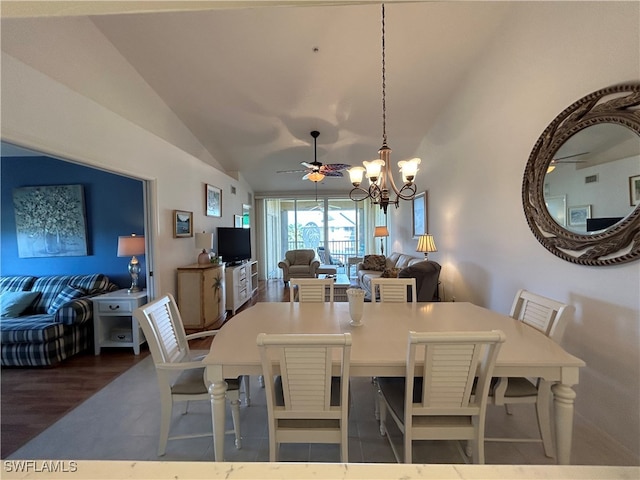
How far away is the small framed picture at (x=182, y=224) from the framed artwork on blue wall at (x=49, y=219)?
1.12 m

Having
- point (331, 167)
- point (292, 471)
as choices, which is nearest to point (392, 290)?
point (292, 471)

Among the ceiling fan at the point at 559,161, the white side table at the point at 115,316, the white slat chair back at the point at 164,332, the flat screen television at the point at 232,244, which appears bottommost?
the white side table at the point at 115,316

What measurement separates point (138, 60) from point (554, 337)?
14.7ft

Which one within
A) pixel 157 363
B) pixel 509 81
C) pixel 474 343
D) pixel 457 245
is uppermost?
pixel 509 81

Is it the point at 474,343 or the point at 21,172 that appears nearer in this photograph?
the point at 474,343

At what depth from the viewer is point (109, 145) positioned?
Result: 2660 millimetres

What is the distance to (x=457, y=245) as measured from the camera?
3.87 meters

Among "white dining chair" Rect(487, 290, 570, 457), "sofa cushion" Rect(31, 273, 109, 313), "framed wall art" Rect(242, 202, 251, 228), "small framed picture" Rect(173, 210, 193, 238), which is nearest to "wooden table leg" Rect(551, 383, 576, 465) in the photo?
"white dining chair" Rect(487, 290, 570, 457)

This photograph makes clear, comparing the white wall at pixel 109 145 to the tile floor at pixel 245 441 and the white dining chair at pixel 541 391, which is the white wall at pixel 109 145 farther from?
the white dining chair at pixel 541 391

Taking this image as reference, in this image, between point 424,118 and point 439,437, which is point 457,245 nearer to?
point 424,118

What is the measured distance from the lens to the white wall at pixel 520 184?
5.67 ft

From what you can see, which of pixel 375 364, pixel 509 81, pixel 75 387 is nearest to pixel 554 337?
pixel 375 364

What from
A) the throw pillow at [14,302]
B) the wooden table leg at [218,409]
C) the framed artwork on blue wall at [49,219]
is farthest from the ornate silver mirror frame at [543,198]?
the throw pillow at [14,302]

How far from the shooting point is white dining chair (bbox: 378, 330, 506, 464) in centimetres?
122
